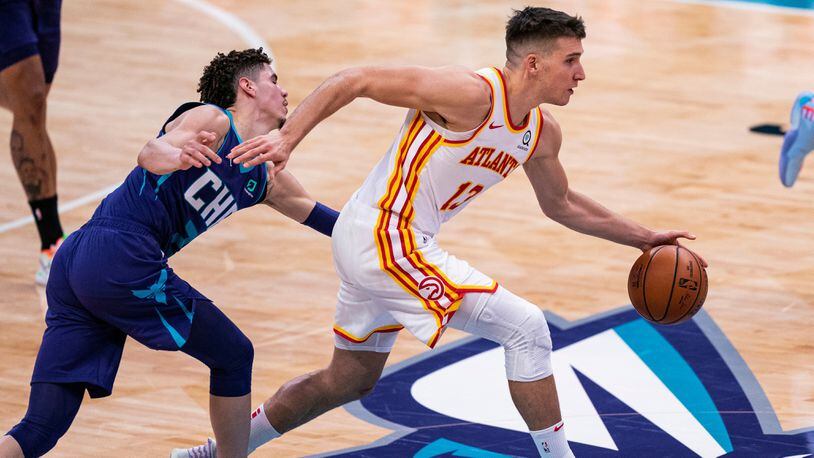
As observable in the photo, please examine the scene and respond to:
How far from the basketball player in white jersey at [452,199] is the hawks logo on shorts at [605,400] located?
0.83 meters

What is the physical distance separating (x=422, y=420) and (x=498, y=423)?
338 millimetres

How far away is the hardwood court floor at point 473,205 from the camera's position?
692 cm


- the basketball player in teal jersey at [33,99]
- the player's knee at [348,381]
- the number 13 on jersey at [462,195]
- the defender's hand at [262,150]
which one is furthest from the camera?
the basketball player in teal jersey at [33,99]

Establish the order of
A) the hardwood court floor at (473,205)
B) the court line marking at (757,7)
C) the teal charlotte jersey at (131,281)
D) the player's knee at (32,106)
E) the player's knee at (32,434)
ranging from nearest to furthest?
the player's knee at (32,434) < the teal charlotte jersey at (131,281) < the hardwood court floor at (473,205) < the player's knee at (32,106) < the court line marking at (757,7)

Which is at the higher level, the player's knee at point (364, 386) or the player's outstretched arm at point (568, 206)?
the player's outstretched arm at point (568, 206)

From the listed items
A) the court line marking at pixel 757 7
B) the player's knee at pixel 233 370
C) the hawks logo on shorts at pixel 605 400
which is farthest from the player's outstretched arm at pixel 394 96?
the court line marking at pixel 757 7

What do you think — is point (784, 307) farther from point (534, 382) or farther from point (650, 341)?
point (534, 382)

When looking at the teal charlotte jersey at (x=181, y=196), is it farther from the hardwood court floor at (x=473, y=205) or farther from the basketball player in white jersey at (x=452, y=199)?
the hardwood court floor at (x=473, y=205)

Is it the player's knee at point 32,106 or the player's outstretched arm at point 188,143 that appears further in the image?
the player's knee at point 32,106

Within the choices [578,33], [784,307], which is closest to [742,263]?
[784,307]

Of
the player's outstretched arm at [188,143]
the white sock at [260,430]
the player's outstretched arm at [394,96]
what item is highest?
the player's outstretched arm at [394,96]

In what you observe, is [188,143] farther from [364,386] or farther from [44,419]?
[364,386]

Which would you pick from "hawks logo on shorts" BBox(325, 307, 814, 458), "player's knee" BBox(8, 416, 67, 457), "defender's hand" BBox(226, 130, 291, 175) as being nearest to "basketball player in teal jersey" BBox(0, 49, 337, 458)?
"player's knee" BBox(8, 416, 67, 457)

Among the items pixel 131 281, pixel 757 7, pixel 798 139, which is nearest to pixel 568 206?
pixel 131 281
